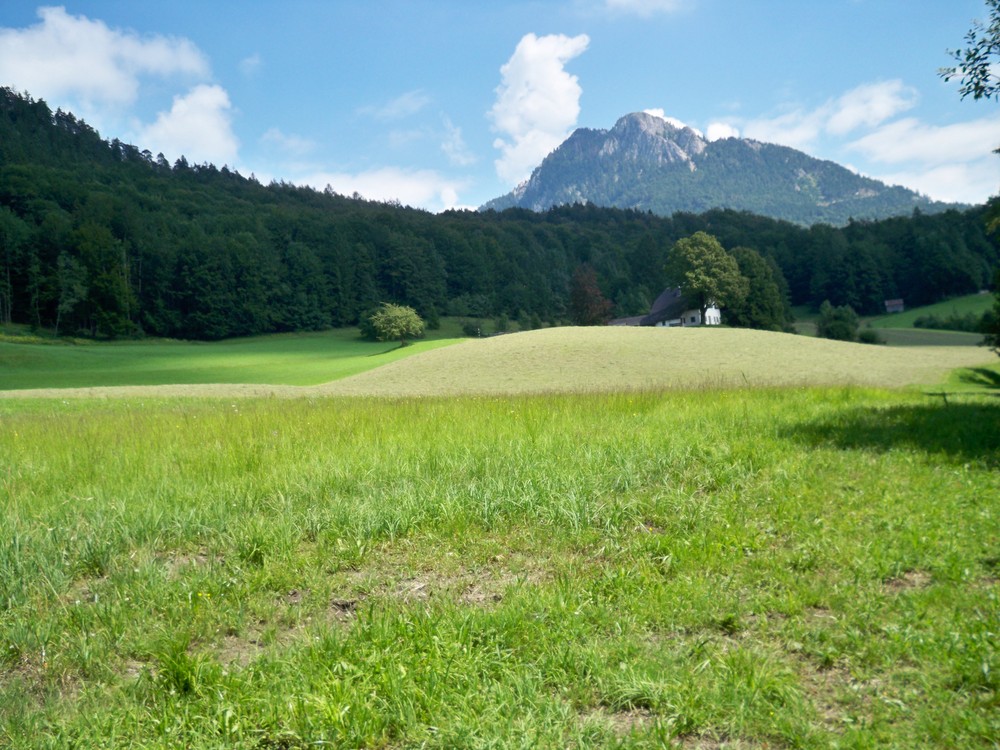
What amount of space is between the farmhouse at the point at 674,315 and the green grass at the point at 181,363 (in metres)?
35.0

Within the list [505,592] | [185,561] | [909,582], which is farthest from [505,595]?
[909,582]

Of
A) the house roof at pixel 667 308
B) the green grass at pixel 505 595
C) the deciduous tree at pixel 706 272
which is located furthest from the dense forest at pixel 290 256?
the green grass at pixel 505 595

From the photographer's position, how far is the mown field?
10.6 ft

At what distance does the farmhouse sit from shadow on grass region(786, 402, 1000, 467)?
2438 inches

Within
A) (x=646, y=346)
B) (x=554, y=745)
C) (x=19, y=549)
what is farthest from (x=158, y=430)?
(x=646, y=346)

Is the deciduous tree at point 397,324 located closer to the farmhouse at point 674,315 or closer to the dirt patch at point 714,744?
the farmhouse at point 674,315

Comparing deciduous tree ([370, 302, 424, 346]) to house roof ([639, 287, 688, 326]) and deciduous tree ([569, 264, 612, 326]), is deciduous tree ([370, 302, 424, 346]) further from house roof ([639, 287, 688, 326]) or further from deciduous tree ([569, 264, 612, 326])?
house roof ([639, 287, 688, 326])

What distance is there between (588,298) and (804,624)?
87.3 m

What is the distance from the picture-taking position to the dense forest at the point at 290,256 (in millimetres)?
72062

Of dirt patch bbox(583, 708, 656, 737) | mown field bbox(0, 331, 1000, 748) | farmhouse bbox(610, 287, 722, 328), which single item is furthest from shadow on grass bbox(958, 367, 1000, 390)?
farmhouse bbox(610, 287, 722, 328)

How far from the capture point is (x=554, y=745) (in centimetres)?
300

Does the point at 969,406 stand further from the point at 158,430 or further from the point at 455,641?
the point at 158,430

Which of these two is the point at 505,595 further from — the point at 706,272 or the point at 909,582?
the point at 706,272

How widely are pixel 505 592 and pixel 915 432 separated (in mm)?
8157
